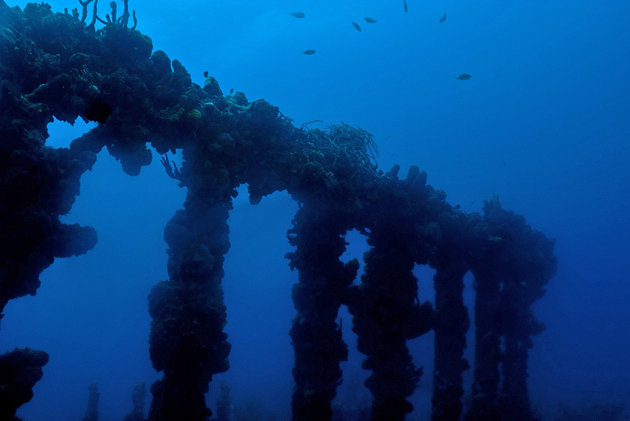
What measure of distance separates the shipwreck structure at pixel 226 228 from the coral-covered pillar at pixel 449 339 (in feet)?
0.15

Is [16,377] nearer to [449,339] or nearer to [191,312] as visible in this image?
[191,312]

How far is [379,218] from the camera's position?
530 inches

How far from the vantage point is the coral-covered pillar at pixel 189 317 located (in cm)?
845

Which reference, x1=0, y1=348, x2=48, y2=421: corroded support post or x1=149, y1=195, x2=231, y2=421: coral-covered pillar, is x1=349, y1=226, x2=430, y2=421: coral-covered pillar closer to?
x1=149, y1=195, x2=231, y2=421: coral-covered pillar

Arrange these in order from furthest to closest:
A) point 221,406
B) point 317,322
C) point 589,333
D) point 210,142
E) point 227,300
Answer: point 227,300 < point 589,333 < point 221,406 < point 317,322 < point 210,142

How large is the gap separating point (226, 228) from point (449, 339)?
888cm

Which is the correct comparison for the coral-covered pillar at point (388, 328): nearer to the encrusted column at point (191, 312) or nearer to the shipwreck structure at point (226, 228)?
the shipwreck structure at point (226, 228)

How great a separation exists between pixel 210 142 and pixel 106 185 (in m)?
111

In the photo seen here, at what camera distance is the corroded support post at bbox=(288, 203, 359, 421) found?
1152 cm

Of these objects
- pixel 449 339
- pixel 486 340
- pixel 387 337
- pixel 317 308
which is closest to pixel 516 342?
pixel 486 340

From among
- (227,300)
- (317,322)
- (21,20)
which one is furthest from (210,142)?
(227,300)

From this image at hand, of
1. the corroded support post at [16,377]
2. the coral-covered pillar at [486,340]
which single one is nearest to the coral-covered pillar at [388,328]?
the coral-covered pillar at [486,340]

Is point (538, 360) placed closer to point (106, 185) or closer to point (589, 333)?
point (589, 333)

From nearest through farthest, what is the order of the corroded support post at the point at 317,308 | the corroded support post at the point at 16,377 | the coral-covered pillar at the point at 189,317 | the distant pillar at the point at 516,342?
the corroded support post at the point at 16,377 → the coral-covered pillar at the point at 189,317 → the corroded support post at the point at 317,308 → the distant pillar at the point at 516,342
